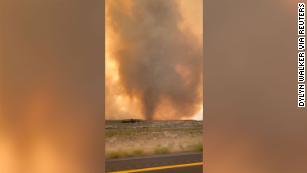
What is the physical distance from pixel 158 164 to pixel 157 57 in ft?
8.59

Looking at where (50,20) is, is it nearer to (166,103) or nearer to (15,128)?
(15,128)

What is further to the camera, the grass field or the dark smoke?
the dark smoke

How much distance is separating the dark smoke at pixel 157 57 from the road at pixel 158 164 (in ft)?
3.72

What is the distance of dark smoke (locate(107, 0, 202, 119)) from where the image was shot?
7.84 metres

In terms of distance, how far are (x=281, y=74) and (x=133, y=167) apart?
5.31m

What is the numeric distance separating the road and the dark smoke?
1.13m

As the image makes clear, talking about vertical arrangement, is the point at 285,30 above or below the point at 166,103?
above

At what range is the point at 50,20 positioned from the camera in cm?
294

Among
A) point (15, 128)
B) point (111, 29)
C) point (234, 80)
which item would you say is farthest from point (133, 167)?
point (234, 80)

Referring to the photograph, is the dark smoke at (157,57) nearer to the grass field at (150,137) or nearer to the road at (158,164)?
the grass field at (150,137)

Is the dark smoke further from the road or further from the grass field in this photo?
the road

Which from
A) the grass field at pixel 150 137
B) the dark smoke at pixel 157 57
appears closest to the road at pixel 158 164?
the grass field at pixel 150 137

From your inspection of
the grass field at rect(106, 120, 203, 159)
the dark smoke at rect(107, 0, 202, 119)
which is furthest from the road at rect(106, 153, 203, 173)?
the dark smoke at rect(107, 0, 202, 119)

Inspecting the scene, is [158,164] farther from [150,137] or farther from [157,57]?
[157,57]
